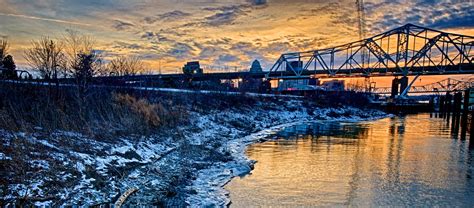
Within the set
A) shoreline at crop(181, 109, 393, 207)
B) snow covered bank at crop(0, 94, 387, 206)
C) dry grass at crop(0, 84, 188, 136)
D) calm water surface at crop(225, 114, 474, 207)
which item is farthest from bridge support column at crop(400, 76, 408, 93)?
shoreline at crop(181, 109, 393, 207)

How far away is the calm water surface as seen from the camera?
9.38m

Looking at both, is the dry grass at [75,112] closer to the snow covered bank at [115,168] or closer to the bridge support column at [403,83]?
the snow covered bank at [115,168]

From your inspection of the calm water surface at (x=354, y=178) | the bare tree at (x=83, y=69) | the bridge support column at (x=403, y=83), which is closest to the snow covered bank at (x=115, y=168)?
the calm water surface at (x=354, y=178)

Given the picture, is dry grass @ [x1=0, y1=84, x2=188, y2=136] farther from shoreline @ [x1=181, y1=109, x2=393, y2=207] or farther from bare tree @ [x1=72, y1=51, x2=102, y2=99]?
shoreline @ [x1=181, y1=109, x2=393, y2=207]

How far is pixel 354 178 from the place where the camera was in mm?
11820

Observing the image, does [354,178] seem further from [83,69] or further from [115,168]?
[83,69]

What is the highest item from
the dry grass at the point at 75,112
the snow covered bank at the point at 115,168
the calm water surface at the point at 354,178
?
the dry grass at the point at 75,112

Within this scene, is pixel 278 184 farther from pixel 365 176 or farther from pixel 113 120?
pixel 113 120

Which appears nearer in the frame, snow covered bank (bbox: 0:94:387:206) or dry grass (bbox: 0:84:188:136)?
snow covered bank (bbox: 0:94:387:206)

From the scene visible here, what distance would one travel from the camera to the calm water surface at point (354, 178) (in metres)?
9.38

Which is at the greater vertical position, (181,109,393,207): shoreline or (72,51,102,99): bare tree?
(72,51,102,99): bare tree

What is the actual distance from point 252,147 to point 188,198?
10.0 metres


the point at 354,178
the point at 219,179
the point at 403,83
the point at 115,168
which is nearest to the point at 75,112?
the point at 115,168

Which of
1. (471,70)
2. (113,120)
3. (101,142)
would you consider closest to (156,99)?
(113,120)
